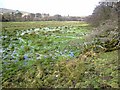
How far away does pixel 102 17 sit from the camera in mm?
23438

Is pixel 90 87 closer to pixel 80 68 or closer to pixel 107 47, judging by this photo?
pixel 80 68

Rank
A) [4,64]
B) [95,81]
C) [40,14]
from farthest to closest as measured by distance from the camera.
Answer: [40,14] < [4,64] < [95,81]

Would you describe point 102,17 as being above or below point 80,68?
above

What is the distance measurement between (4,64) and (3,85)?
8.65ft

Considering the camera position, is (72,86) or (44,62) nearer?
(72,86)

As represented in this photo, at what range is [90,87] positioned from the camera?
239 inches

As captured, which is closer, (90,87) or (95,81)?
(90,87)

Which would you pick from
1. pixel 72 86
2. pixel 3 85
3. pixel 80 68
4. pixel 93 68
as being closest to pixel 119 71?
pixel 93 68

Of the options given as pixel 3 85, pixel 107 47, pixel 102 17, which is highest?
pixel 102 17

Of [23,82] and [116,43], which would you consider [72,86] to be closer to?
[23,82]

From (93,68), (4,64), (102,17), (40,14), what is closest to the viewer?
(93,68)

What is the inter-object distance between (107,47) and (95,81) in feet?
14.5

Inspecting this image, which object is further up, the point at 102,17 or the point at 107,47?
the point at 102,17

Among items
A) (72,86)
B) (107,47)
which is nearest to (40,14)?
(107,47)
